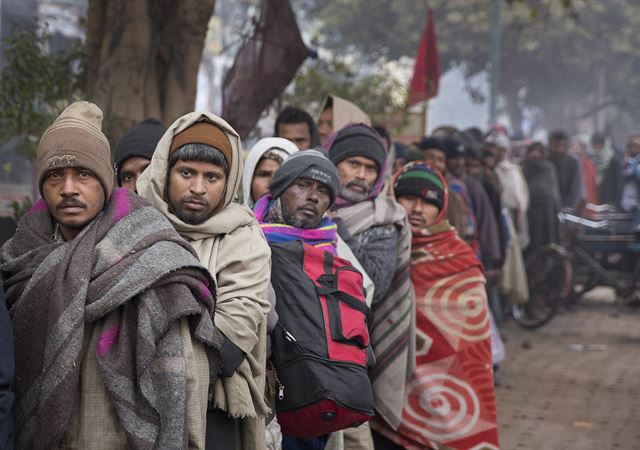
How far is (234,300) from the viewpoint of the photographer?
3408mm

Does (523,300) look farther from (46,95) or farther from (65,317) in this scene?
(65,317)

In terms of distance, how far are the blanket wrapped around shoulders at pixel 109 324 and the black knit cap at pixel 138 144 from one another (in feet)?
4.55

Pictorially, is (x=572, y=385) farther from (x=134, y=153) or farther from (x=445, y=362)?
(x=134, y=153)

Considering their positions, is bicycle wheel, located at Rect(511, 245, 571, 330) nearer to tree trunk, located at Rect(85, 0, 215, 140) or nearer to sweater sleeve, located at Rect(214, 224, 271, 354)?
tree trunk, located at Rect(85, 0, 215, 140)

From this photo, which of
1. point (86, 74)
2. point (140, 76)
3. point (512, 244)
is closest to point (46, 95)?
point (86, 74)

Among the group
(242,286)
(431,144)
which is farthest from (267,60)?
(242,286)

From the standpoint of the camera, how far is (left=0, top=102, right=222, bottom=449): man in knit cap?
9.75 feet

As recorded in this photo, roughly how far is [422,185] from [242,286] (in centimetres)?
234

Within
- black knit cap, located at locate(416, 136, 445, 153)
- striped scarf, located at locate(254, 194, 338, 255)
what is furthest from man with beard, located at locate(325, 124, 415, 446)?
black knit cap, located at locate(416, 136, 445, 153)

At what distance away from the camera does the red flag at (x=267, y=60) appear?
790 cm

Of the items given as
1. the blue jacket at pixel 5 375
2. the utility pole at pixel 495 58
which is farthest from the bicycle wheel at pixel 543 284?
the blue jacket at pixel 5 375

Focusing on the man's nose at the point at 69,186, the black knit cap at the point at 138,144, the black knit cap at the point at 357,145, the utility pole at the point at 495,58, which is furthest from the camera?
the utility pole at the point at 495,58

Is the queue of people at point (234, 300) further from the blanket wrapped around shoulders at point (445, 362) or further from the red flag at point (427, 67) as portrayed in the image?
the red flag at point (427, 67)

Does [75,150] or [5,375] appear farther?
[75,150]
